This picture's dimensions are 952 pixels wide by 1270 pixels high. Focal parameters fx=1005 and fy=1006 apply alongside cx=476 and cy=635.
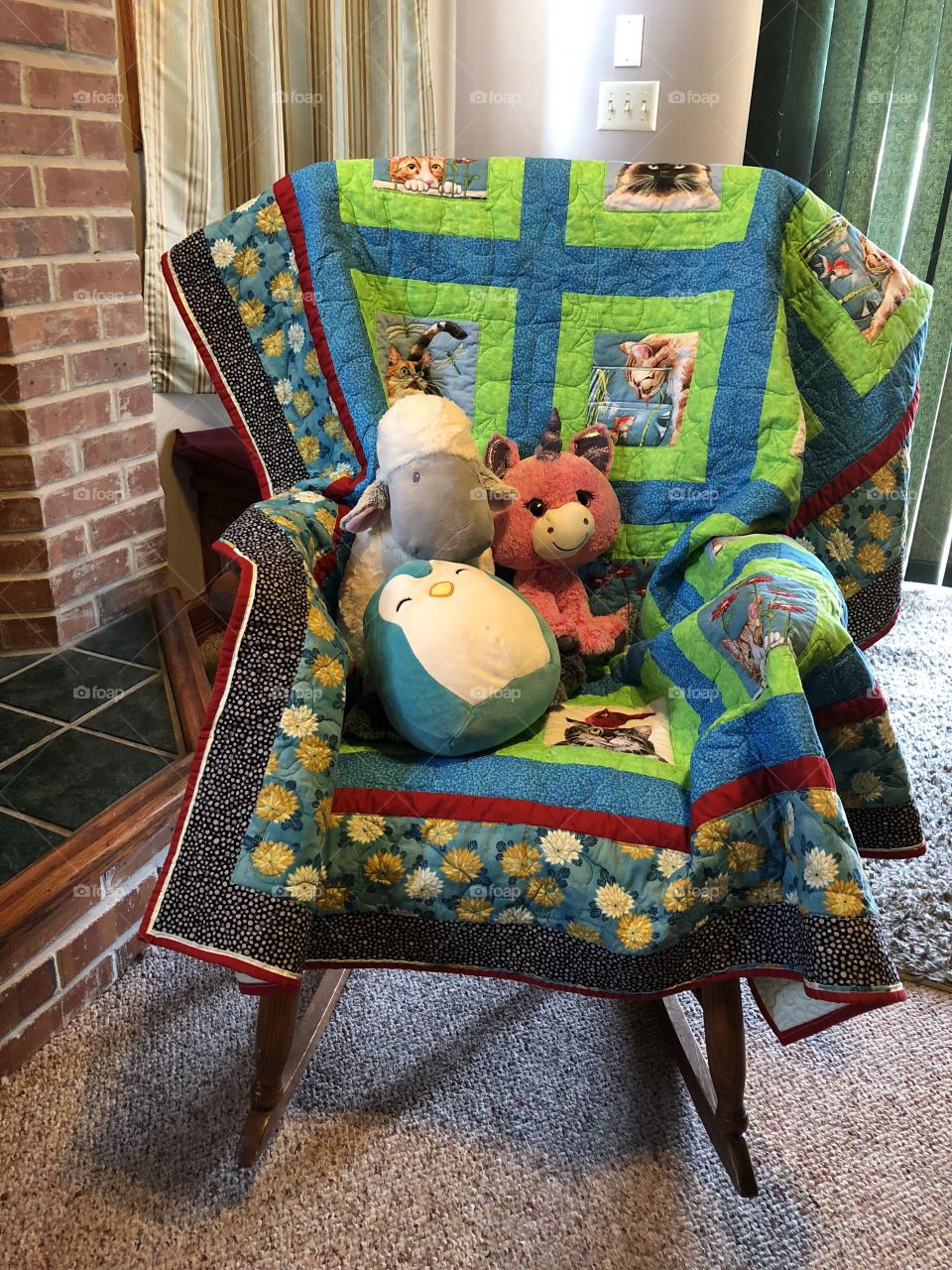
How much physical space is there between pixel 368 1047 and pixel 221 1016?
211 mm

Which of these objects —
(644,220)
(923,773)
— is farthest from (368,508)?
(923,773)

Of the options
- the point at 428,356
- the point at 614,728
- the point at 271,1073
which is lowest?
the point at 271,1073

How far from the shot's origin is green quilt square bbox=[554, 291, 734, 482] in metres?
1.41

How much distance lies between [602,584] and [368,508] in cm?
38

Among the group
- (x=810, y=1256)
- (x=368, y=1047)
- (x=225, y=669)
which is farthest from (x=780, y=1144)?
(x=225, y=669)

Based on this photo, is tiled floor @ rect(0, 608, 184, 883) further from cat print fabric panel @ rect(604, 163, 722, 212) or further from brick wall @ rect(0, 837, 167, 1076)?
cat print fabric panel @ rect(604, 163, 722, 212)

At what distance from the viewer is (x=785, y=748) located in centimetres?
100

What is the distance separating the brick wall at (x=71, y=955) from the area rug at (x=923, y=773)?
3.75ft

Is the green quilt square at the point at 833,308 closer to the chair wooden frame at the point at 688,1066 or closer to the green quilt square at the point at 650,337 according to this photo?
the green quilt square at the point at 650,337

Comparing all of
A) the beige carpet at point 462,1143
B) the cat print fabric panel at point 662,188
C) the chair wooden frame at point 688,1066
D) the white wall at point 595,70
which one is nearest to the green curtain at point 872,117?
the white wall at point 595,70

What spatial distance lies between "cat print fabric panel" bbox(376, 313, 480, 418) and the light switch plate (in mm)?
1125

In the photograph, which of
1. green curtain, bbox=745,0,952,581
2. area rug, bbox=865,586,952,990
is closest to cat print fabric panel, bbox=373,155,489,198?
area rug, bbox=865,586,952,990

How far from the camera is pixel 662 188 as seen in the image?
1.42 metres

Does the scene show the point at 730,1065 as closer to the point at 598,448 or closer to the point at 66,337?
the point at 598,448
